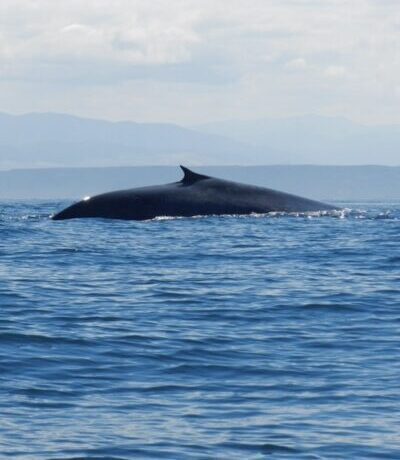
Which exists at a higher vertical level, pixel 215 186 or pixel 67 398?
pixel 215 186

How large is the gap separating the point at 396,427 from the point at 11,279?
35.7ft

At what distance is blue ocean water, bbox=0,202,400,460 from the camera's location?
1073cm

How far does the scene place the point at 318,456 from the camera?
10.2m

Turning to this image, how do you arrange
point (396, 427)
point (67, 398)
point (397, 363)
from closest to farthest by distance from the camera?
point (396, 427)
point (67, 398)
point (397, 363)

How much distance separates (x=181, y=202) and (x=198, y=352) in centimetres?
1924

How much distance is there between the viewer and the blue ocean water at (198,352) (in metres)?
10.7

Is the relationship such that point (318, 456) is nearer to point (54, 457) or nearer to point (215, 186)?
point (54, 457)

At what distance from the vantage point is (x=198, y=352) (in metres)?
14.2

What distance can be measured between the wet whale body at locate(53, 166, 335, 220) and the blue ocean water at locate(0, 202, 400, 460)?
720 cm

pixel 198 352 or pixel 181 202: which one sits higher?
pixel 181 202

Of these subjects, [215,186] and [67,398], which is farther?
[215,186]

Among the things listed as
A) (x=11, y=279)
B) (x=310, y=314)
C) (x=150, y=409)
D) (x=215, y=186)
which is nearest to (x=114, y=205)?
(x=215, y=186)

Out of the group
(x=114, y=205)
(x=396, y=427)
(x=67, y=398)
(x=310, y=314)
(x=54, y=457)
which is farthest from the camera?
(x=114, y=205)

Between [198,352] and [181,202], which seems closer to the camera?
[198,352]
